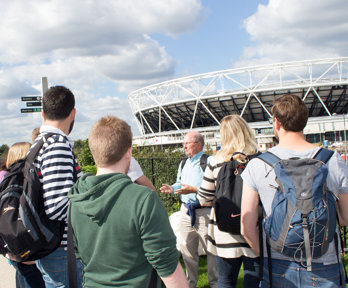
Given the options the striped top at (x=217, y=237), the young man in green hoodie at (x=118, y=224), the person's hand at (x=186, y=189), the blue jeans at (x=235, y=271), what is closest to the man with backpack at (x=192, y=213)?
the person's hand at (x=186, y=189)

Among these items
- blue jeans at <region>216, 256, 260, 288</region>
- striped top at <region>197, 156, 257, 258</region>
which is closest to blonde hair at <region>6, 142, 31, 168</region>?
striped top at <region>197, 156, 257, 258</region>

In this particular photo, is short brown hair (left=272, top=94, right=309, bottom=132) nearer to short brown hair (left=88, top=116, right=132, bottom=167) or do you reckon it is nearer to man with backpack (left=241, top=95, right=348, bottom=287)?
man with backpack (left=241, top=95, right=348, bottom=287)

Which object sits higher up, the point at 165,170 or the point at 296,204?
the point at 296,204

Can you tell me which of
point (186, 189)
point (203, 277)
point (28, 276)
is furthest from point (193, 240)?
point (28, 276)

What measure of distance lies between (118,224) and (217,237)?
4.97 ft

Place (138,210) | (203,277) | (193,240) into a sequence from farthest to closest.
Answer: (203,277)
(193,240)
(138,210)

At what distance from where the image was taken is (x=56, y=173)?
2.28m

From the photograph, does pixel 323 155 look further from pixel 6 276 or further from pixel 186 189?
pixel 6 276

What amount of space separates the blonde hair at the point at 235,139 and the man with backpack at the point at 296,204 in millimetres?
641

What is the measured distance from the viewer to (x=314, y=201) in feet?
6.23

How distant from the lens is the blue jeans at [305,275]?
78.9 inches

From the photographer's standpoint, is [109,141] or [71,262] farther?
[71,262]

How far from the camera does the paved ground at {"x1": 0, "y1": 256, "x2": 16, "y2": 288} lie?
4.77 meters

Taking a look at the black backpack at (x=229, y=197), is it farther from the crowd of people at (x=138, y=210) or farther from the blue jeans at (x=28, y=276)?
the blue jeans at (x=28, y=276)
